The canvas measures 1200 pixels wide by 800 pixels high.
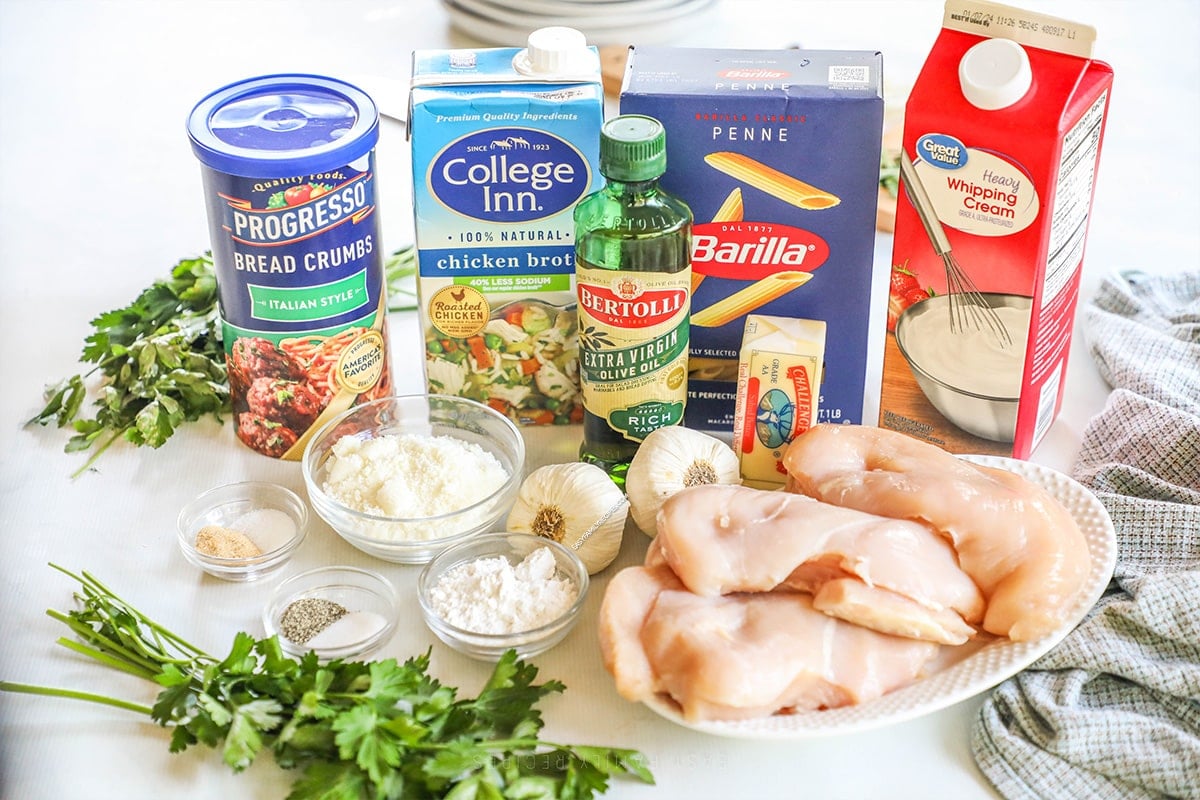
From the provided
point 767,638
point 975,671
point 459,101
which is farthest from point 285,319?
point 975,671

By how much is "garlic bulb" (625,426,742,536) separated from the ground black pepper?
1.02 feet

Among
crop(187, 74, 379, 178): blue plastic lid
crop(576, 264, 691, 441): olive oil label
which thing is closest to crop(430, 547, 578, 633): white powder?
crop(576, 264, 691, 441): olive oil label

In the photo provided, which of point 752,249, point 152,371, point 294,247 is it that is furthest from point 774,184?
point 152,371

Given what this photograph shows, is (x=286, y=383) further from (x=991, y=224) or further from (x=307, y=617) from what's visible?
(x=991, y=224)

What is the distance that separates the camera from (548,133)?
1391 millimetres

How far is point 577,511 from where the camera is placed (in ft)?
4.38

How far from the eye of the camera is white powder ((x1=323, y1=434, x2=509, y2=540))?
134 cm

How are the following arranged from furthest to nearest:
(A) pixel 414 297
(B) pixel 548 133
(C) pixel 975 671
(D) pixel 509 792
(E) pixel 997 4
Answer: (A) pixel 414 297
(B) pixel 548 133
(E) pixel 997 4
(C) pixel 975 671
(D) pixel 509 792

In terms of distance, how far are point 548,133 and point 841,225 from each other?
32cm

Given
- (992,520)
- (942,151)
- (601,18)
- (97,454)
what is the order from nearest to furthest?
(992,520)
(942,151)
(97,454)
(601,18)

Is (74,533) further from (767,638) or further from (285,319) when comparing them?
(767,638)

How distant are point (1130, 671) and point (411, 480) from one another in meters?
0.70

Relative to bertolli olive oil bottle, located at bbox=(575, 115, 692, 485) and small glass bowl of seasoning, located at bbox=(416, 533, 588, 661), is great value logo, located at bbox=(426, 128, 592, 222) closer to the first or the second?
bertolli olive oil bottle, located at bbox=(575, 115, 692, 485)

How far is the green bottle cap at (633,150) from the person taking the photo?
4.19 feet
